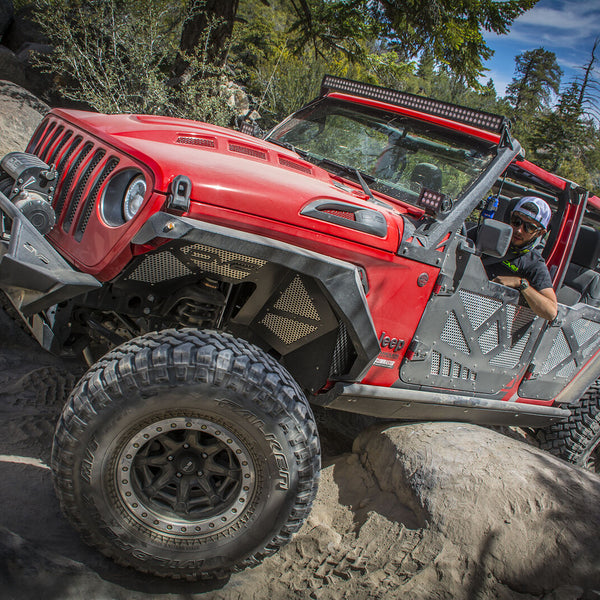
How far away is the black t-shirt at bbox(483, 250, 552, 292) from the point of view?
337cm

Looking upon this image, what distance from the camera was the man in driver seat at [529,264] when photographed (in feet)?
10.7

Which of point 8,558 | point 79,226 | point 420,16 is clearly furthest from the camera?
point 420,16

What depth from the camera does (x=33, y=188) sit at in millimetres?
2436

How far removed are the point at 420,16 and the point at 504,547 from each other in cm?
929

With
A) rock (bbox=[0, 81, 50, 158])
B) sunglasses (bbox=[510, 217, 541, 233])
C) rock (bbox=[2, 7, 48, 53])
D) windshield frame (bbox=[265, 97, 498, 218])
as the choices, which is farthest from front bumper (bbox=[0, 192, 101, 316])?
rock (bbox=[2, 7, 48, 53])

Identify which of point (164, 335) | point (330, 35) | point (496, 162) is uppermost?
point (330, 35)

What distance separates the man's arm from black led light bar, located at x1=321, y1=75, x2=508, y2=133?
0.93 m

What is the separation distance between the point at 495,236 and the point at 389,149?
1.25 metres

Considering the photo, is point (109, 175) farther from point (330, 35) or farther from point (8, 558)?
point (330, 35)

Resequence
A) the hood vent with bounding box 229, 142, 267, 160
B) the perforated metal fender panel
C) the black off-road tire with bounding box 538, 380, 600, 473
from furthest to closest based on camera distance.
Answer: the black off-road tire with bounding box 538, 380, 600, 473 → the perforated metal fender panel → the hood vent with bounding box 229, 142, 267, 160

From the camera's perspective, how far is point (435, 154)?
134 inches

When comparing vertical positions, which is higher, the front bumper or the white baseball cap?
the white baseball cap

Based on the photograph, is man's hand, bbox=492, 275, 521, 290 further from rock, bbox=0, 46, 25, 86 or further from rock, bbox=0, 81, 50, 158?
rock, bbox=0, 46, 25, 86

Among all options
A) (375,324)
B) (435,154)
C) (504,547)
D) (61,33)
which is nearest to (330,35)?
(61,33)
